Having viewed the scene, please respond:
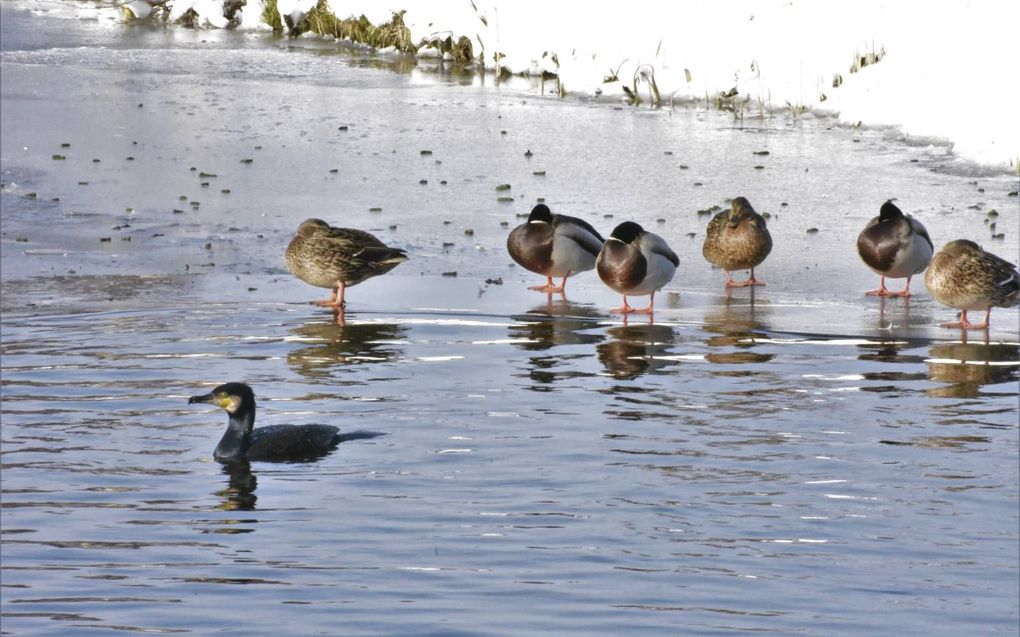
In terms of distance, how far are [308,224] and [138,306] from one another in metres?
1.47

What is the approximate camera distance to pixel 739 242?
43.9ft

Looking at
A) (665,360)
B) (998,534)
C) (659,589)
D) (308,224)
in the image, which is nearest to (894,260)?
(665,360)

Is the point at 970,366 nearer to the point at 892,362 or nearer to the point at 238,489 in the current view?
the point at 892,362

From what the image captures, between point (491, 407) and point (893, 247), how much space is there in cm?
447

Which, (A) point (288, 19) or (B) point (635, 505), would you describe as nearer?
(B) point (635, 505)

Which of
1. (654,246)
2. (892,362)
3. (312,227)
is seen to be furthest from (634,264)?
(312,227)

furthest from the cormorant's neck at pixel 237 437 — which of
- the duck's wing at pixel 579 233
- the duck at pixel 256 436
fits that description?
the duck's wing at pixel 579 233

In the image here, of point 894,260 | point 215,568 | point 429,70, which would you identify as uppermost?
point 429,70

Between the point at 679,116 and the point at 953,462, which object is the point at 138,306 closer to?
the point at 953,462

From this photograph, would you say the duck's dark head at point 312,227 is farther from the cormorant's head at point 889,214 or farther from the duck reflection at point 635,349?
the cormorant's head at point 889,214

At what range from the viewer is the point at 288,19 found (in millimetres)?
33125

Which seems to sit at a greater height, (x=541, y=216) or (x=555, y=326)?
(x=541, y=216)

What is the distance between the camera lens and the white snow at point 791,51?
2056 cm

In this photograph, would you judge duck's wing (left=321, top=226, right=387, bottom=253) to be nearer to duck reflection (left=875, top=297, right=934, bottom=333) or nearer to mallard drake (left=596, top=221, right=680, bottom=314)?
mallard drake (left=596, top=221, right=680, bottom=314)
